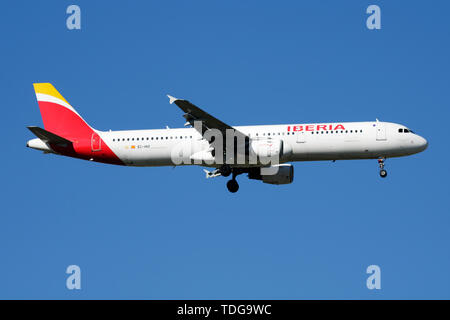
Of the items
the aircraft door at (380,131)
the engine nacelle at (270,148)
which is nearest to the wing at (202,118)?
the engine nacelle at (270,148)

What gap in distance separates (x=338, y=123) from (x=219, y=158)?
26.9 ft

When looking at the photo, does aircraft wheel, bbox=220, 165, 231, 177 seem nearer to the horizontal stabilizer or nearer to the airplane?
the airplane

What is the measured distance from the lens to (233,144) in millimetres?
51406

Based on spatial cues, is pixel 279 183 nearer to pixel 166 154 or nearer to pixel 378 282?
pixel 166 154

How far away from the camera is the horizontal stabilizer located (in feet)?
169

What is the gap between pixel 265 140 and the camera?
5084 centimetres

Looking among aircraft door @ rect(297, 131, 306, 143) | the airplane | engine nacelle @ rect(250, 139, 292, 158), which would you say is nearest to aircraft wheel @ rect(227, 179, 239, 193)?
the airplane

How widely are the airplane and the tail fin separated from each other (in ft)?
0.26

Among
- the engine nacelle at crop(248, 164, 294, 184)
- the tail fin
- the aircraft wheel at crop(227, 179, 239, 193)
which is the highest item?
the tail fin

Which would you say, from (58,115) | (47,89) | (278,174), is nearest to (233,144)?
(278,174)

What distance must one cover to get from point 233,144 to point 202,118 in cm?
300

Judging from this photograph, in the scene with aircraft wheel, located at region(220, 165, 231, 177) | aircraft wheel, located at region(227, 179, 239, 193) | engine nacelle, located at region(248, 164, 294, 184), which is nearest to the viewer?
aircraft wheel, located at region(220, 165, 231, 177)

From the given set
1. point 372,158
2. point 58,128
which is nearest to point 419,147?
point 372,158

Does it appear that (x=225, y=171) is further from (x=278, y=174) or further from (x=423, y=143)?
(x=423, y=143)
